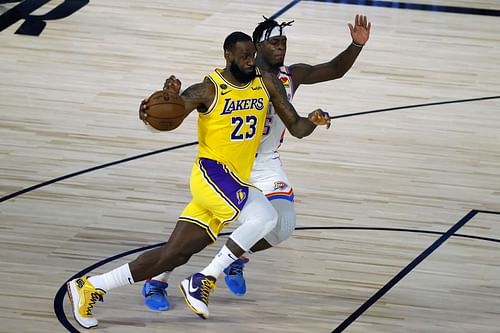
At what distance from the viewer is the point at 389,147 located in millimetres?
10398

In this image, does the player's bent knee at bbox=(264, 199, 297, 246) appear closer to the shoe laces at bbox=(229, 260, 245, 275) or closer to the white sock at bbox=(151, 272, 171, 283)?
the shoe laces at bbox=(229, 260, 245, 275)

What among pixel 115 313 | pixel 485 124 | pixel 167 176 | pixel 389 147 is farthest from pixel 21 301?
pixel 485 124

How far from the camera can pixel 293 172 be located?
31.8ft

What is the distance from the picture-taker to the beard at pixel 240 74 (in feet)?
21.3

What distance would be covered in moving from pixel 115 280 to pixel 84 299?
0.22m

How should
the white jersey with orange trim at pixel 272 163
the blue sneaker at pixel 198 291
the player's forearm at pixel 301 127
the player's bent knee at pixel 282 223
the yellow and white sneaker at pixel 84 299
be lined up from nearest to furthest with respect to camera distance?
the blue sneaker at pixel 198 291 → the yellow and white sneaker at pixel 84 299 → the player's forearm at pixel 301 127 → the player's bent knee at pixel 282 223 → the white jersey with orange trim at pixel 272 163

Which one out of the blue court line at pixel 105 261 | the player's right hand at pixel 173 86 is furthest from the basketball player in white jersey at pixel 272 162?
the player's right hand at pixel 173 86

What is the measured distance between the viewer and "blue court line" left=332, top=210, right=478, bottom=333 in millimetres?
6875

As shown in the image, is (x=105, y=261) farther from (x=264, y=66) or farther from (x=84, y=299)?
(x=264, y=66)

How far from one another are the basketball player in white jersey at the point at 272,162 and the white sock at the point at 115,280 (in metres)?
0.42

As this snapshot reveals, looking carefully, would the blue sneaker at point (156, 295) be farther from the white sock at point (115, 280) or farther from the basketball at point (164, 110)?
the basketball at point (164, 110)

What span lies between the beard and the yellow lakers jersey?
0.14 feet

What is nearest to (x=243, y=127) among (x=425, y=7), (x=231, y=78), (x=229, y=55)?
(x=231, y=78)

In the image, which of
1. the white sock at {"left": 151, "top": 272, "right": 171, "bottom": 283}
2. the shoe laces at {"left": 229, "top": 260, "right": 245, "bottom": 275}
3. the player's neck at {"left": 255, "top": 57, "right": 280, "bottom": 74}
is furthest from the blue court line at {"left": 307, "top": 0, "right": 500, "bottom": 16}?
the white sock at {"left": 151, "top": 272, "right": 171, "bottom": 283}
